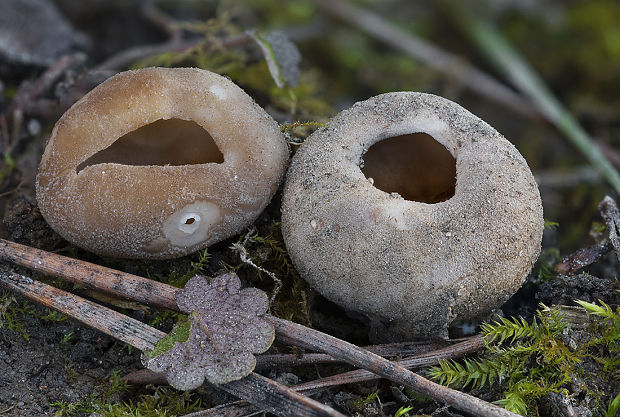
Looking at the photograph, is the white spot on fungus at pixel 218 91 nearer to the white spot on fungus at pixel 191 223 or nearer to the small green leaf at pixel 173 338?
the white spot on fungus at pixel 191 223

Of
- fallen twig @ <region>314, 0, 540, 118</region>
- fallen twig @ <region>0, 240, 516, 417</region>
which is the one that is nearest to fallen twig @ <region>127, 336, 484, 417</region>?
fallen twig @ <region>0, 240, 516, 417</region>

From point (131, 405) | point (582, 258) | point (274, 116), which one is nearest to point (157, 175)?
point (131, 405)

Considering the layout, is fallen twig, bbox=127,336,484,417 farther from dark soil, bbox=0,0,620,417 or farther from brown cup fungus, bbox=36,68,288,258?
brown cup fungus, bbox=36,68,288,258

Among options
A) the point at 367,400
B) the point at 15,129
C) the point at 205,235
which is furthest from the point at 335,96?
the point at 367,400

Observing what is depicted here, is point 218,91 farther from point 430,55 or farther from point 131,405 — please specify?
point 430,55

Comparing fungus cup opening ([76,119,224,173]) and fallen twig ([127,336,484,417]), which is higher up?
fungus cup opening ([76,119,224,173])

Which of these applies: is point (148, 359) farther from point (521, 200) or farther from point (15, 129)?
point (15, 129)
